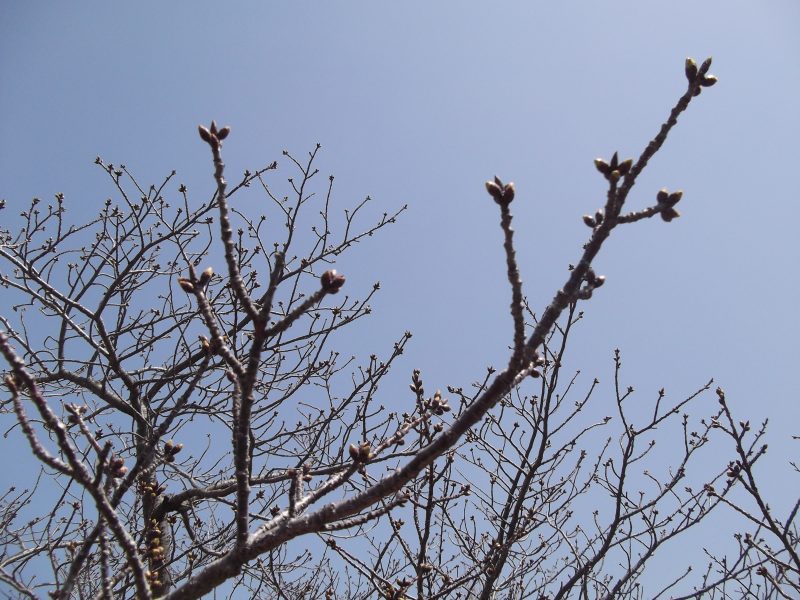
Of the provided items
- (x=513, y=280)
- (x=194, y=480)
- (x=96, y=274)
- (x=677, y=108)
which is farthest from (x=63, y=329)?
(x=677, y=108)

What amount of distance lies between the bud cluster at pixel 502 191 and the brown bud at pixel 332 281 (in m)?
0.53

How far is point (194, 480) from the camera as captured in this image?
6215mm

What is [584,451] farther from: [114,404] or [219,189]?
[219,189]

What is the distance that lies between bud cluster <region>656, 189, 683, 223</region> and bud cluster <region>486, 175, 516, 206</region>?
52cm

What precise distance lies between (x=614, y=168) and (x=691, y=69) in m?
0.49

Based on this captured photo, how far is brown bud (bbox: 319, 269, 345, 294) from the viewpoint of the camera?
1.65 m

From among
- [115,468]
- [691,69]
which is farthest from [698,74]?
[115,468]

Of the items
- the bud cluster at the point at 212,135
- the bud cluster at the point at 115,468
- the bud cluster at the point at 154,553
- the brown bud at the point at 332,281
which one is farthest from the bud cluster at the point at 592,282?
the bud cluster at the point at 154,553

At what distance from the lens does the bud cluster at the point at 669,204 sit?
68.1 inches

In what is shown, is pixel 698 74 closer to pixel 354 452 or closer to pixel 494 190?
pixel 494 190

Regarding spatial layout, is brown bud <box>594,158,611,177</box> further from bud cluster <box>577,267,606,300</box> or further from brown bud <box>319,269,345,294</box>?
brown bud <box>319,269,345,294</box>

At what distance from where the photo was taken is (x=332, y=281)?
1.66 m

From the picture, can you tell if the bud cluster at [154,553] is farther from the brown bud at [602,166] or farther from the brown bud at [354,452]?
the brown bud at [602,166]

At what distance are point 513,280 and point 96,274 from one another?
5429 millimetres
